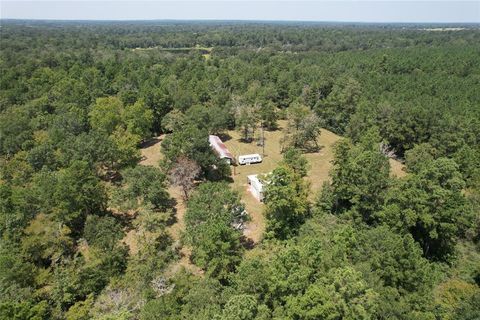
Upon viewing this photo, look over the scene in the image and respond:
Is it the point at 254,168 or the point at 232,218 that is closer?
the point at 232,218

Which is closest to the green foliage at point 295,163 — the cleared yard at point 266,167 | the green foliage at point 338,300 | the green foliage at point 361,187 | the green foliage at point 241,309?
the cleared yard at point 266,167

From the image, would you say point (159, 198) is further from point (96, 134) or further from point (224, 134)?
point (224, 134)

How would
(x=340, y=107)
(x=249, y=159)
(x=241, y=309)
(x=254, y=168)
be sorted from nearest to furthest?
(x=241, y=309), (x=254, y=168), (x=249, y=159), (x=340, y=107)

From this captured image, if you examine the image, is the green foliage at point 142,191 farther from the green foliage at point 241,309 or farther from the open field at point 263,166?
the green foliage at point 241,309

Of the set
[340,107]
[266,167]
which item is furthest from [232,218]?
[340,107]

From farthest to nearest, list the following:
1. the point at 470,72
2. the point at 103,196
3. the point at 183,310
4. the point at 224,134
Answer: the point at 470,72 < the point at 224,134 < the point at 103,196 < the point at 183,310

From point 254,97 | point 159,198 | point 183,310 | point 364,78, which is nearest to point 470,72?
point 364,78

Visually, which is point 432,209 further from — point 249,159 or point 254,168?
point 249,159
